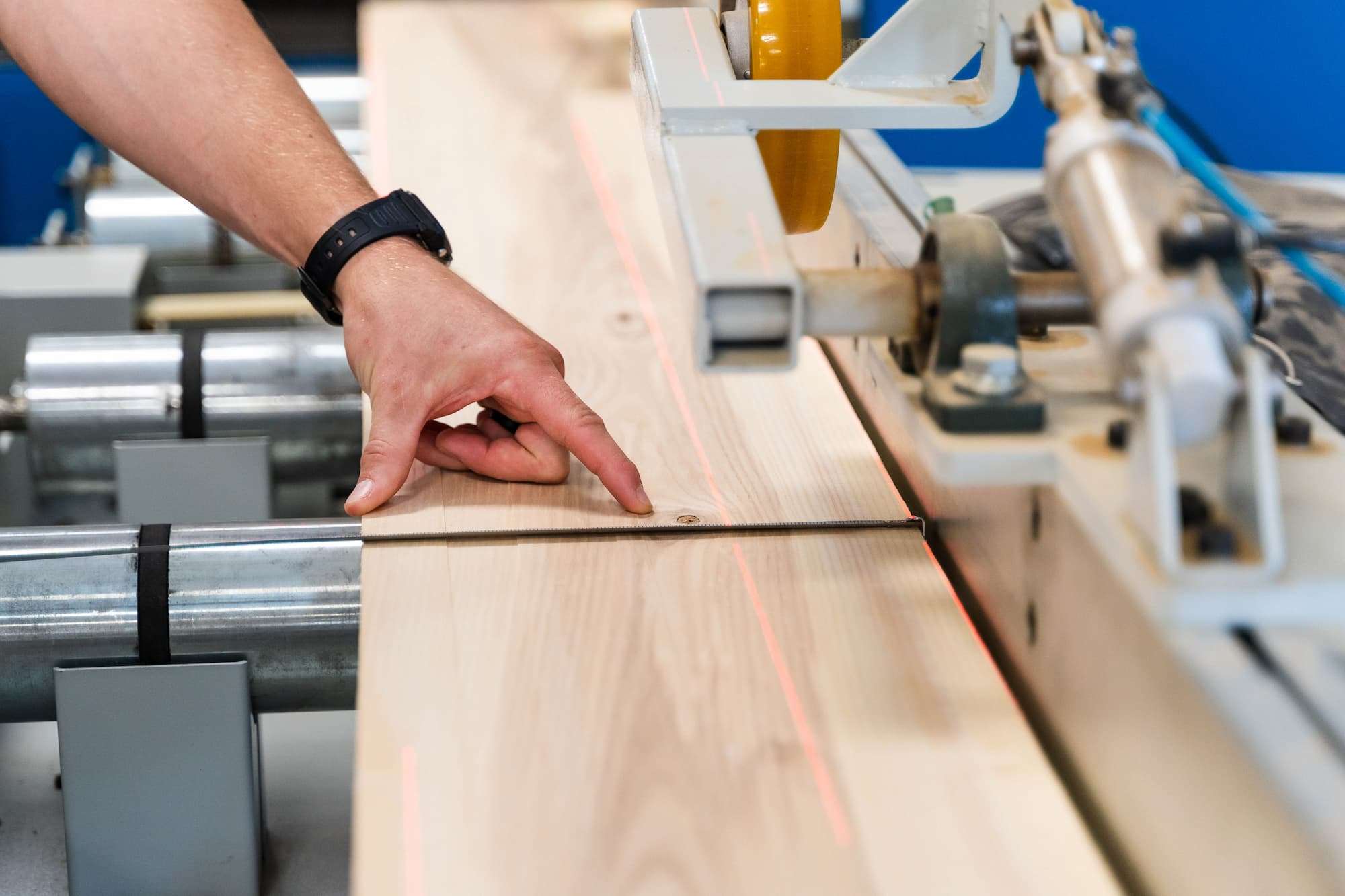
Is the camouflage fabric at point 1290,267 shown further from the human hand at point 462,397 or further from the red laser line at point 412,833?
the red laser line at point 412,833

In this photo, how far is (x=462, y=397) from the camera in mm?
1031

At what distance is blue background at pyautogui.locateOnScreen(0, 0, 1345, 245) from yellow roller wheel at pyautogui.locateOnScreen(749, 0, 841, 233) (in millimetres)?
882

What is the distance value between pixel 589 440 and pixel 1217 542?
0.52 metres

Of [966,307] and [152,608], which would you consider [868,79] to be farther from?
[152,608]

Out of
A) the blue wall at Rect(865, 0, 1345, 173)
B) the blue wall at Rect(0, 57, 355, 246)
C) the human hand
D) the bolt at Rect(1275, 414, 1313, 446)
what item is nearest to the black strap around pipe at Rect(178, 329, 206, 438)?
the human hand

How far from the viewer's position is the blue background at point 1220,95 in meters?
2.04

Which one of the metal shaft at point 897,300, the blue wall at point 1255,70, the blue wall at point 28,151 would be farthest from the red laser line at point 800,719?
the blue wall at point 28,151

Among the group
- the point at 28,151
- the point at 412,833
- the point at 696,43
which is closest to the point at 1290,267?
the point at 696,43

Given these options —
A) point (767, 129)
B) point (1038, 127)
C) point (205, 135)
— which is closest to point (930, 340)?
point (767, 129)

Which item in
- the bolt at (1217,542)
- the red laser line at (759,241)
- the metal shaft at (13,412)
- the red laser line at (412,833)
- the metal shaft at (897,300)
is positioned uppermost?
the red laser line at (759,241)

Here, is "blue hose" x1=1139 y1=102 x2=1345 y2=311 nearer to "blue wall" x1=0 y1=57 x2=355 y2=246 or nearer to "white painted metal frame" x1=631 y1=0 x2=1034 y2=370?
"white painted metal frame" x1=631 y1=0 x2=1034 y2=370

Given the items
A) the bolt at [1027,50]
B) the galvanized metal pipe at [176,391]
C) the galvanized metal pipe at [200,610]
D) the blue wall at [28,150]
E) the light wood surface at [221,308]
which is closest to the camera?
the bolt at [1027,50]

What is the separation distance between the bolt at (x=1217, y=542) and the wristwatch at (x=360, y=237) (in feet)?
2.49

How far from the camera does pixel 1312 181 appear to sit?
5.72ft
